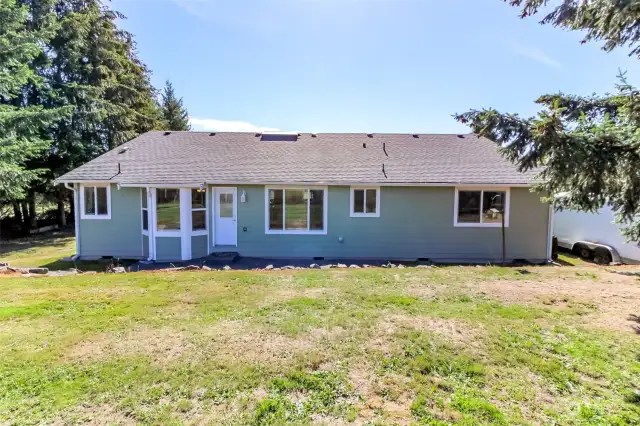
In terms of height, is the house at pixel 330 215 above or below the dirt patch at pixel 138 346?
above

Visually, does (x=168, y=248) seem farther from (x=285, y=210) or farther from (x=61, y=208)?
(x=61, y=208)

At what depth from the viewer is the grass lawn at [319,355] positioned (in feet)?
10.1

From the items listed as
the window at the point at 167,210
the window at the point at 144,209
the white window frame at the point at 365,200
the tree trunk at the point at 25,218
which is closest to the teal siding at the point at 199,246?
the window at the point at 167,210

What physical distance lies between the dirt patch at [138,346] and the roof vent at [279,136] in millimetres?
11178

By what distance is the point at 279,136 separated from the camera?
15.1 m

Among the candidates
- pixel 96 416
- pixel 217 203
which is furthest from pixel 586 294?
pixel 217 203

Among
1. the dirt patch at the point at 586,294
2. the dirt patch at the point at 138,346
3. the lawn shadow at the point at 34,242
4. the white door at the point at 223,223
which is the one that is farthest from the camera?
the lawn shadow at the point at 34,242

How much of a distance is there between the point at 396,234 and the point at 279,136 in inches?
287

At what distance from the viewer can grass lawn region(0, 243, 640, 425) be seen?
3088mm

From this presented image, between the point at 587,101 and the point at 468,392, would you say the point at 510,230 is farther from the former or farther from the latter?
the point at 468,392

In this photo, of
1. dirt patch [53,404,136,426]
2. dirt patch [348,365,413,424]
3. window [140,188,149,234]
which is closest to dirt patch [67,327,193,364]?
dirt patch [53,404,136,426]

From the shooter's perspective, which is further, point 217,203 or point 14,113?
point 14,113

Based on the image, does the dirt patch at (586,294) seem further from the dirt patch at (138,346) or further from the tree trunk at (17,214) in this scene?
the tree trunk at (17,214)

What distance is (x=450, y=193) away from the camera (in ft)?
36.7
